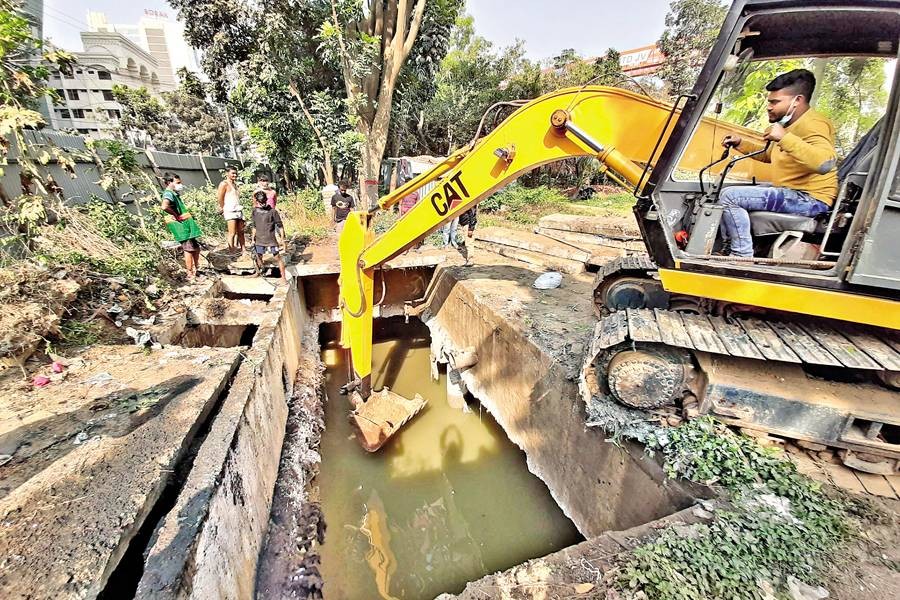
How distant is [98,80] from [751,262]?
53.0 metres

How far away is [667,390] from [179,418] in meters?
3.60

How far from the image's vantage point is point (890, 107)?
6.76 ft

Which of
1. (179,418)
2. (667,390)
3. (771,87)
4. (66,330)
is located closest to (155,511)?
(179,418)

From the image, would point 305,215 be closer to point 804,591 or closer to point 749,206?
point 749,206

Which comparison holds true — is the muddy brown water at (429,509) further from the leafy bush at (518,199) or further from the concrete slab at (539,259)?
the leafy bush at (518,199)

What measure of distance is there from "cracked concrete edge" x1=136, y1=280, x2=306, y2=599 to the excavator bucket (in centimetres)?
97

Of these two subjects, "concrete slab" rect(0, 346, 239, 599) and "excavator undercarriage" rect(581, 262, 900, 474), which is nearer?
"concrete slab" rect(0, 346, 239, 599)

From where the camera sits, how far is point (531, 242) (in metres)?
7.88

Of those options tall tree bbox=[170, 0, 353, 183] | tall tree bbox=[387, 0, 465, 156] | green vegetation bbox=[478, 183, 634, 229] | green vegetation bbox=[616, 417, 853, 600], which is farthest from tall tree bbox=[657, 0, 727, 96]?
green vegetation bbox=[616, 417, 853, 600]

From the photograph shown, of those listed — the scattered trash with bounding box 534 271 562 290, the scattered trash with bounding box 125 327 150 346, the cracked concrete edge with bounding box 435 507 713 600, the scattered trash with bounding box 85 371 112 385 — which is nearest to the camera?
the cracked concrete edge with bounding box 435 507 713 600

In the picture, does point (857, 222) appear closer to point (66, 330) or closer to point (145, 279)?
point (66, 330)

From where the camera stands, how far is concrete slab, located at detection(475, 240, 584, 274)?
22.3ft

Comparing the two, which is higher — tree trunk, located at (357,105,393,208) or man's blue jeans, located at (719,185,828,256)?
tree trunk, located at (357,105,393,208)

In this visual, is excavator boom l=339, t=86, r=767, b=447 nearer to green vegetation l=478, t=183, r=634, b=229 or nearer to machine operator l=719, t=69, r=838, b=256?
machine operator l=719, t=69, r=838, b=256
